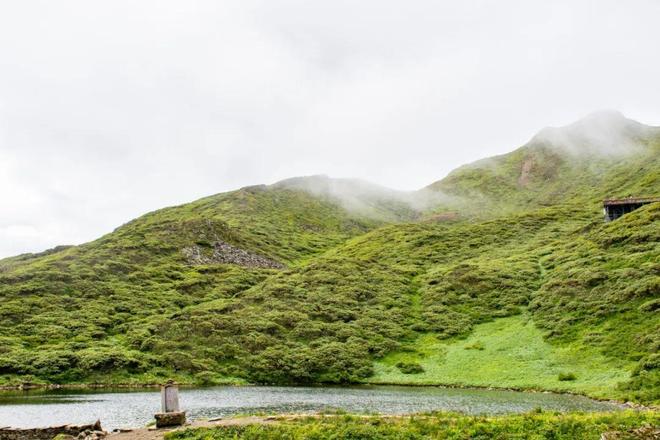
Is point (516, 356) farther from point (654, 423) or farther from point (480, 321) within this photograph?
point (654, 423)

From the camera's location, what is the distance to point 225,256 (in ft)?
Answer: 495

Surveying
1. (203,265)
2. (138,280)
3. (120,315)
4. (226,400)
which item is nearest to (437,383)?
(226,400)

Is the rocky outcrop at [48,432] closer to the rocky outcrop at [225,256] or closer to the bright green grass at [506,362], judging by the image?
the bright green grass at [506,362]

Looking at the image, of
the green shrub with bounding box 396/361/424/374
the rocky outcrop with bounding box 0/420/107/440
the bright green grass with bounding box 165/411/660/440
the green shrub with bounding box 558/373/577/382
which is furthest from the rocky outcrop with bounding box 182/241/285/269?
the bright green grass with bounding box 165/411/660/440

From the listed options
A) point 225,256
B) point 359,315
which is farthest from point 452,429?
point 225,256

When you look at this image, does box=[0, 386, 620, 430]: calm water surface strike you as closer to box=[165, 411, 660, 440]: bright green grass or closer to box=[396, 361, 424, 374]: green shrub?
box=[396, 361, 424, 374]: green shrub


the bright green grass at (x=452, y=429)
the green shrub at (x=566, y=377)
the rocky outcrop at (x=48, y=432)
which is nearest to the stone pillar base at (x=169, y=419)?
the bright green grass at (x=452, y=429)

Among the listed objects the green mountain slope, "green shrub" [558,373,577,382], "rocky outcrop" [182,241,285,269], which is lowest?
"green shrub" [558,373,577,382]

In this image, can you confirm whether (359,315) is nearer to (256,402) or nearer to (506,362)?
(506,362)

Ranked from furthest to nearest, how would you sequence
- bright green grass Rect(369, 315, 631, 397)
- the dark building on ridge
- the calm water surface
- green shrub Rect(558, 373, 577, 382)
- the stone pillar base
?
the dark building on ridge
green shrub Rect(558, 373, 577, 382)
bright green grass Rect(369, 315, 631, 397)
the calm water surface
the stone pillar base

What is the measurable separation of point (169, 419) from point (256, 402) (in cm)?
1898

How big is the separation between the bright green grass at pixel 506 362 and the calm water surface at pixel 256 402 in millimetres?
4277

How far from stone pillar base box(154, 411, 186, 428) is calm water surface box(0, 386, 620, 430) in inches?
242

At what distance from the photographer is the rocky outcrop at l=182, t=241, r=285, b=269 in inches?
5743
